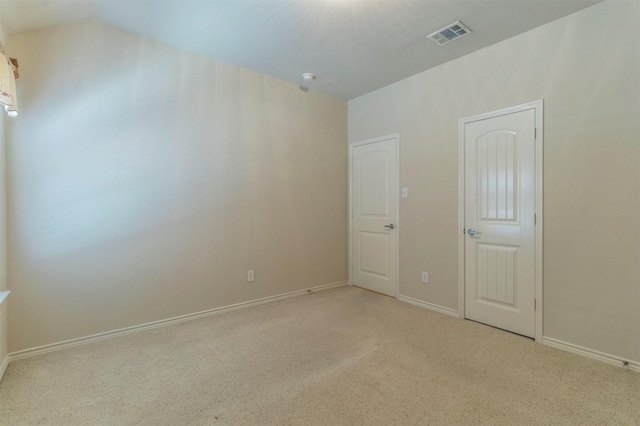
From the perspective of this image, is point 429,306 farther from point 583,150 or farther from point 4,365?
point 4,365

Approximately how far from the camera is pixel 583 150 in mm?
2367

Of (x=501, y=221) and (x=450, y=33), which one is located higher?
(x=450, y=33)

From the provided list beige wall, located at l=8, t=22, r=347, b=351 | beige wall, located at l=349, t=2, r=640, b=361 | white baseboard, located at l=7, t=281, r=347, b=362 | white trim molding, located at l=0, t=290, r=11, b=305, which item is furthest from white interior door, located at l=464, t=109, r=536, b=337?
white trim molding, located at l=0, t=290, r=11, b=305

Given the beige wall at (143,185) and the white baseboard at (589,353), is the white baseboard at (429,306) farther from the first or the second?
the beige wall at (143,185)

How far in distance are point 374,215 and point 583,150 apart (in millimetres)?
2218

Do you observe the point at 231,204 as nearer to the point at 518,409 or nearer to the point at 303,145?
the point at 303,145

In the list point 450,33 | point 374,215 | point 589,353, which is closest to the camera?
point 589,353

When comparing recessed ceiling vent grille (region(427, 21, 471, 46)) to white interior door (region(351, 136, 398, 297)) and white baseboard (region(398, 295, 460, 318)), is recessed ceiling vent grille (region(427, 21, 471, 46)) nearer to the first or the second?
white interior door (region(351, 136, 398, 297))

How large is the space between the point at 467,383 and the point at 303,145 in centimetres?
307

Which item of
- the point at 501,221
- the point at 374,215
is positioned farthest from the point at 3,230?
the point at 501,221

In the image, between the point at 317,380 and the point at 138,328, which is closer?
the point at 317,380

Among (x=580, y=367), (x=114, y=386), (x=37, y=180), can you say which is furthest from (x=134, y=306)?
(x=580, y=367)

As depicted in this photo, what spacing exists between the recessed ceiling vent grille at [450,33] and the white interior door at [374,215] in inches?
46.8

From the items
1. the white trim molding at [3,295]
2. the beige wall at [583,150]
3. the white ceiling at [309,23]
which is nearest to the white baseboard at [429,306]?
the beige wall at [583,150]
